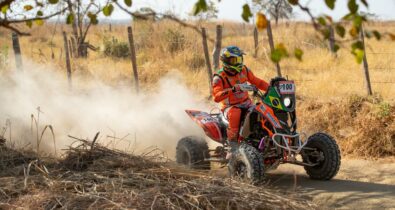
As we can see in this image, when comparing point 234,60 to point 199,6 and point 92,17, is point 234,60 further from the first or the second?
point 199,6

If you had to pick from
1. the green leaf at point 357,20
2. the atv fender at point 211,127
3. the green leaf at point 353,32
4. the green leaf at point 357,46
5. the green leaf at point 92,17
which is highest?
the green leaf at point 92,17

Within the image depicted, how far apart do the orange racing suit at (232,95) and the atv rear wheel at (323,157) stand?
3.28ft

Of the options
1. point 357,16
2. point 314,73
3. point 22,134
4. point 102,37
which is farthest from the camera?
point 102,37

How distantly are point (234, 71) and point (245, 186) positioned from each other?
10.3ft

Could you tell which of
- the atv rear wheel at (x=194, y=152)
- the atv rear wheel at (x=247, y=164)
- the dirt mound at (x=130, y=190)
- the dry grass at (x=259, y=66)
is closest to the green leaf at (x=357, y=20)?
the dirt mound at (x=130, y=190)

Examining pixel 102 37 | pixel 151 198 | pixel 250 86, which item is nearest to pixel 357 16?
pixel 151 198

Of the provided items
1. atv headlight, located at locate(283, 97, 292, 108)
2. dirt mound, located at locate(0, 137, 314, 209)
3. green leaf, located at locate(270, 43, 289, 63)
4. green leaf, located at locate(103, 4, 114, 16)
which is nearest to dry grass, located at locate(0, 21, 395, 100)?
atv headlight, located at locate(283, 97, 292, 108)

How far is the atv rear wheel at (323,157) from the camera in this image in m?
7.47

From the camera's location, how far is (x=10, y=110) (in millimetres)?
11844

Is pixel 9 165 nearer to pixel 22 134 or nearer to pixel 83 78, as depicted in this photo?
pixel 22 134

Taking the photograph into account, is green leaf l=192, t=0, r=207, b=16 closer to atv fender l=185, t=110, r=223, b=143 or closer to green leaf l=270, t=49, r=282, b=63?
green leaf l=270, t=49, r=282, b=63

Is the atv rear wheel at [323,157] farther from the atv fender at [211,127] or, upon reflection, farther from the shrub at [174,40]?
the shrub at [174,40]

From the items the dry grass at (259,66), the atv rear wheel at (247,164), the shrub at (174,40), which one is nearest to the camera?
the atv rear wheel at (247,164)

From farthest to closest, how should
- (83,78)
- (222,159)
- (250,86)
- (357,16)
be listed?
(83,78), (222,159), (250,86), (357,16)
